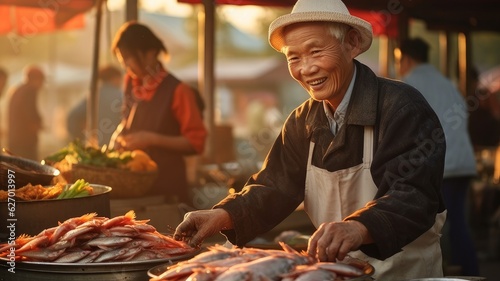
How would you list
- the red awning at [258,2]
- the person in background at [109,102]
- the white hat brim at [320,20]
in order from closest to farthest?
the white hat brim at [320,20]
the red awning at [258,2]
the person in background at [109,102]

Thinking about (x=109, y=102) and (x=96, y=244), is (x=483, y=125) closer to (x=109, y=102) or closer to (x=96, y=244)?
(x=109, y=102)

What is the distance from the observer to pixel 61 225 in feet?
9.88

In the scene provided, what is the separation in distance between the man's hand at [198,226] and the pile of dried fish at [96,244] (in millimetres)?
86

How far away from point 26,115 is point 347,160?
8642 millimetres

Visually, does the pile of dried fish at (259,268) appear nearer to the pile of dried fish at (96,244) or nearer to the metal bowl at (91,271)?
the metal bowl at (91,271)

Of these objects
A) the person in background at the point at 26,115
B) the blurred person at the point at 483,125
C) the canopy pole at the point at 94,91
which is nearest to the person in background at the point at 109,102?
the canopy pole at the point at 94,91

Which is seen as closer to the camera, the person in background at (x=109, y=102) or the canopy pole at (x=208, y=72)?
the person in background at (x=109, y=102)

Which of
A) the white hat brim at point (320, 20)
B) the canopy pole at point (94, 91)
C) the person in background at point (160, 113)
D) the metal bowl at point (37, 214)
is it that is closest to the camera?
the white hat brim at point (320, 20)

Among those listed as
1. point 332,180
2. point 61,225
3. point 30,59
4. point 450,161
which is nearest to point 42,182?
point 61,225

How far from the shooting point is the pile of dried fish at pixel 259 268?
2373mm

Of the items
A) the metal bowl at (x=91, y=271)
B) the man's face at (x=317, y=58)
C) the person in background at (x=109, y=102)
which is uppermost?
the man's face at (x=317, y=58)

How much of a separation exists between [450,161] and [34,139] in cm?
618

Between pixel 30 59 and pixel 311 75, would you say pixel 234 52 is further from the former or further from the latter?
pixel 311 75

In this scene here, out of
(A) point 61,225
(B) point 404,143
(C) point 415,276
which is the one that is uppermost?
(B) point 404,143
